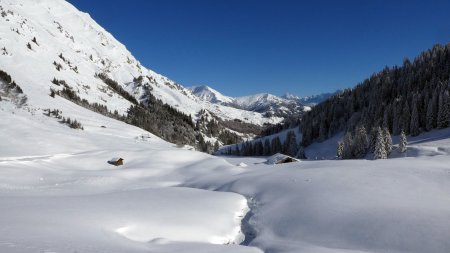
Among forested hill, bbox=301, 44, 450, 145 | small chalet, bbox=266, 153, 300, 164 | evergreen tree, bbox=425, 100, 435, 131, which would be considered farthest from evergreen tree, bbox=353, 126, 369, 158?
small chalet, bbox=266, 153, 300, 164

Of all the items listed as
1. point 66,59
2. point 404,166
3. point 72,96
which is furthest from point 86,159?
point 66,59

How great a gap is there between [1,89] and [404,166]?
293ft

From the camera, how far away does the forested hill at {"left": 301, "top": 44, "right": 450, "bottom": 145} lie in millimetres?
102625

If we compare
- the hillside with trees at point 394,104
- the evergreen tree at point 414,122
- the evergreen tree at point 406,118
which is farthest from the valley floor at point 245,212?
the evergreen tree at point 406,118

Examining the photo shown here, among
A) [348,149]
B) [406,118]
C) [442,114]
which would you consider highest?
[442,114]

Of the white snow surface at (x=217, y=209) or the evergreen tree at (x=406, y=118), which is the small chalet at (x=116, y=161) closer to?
the white snow surface at (x=217, y=209)

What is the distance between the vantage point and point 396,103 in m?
119

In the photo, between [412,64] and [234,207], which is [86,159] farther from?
[412,64]

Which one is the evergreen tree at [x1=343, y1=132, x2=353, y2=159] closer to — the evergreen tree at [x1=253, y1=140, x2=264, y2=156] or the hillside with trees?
the hillside with trees

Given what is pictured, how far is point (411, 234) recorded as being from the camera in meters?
15.1

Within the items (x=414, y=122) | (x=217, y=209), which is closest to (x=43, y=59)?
(x=414, y=122)

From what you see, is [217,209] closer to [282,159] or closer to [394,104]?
[282,159]

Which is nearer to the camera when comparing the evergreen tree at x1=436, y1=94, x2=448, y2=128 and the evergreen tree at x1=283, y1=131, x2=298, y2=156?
the evergreen tree at x1=436, y1=94, x2=448, y2=128

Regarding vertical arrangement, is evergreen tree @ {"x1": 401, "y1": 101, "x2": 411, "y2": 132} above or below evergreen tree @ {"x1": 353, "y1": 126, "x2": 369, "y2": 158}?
above
